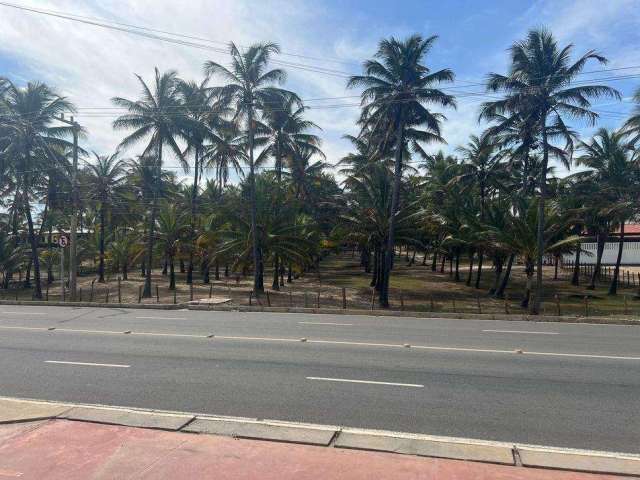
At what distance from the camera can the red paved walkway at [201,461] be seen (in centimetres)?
532

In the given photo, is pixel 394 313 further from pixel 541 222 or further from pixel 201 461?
pixel 201 461

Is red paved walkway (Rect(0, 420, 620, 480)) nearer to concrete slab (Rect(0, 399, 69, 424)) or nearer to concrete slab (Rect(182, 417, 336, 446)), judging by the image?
concrete slab (Rect(182, 417, 336, 446))

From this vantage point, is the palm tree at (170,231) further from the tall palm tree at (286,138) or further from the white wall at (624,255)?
the white wall at (624,255)

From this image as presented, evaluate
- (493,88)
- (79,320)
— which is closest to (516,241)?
(493,88)

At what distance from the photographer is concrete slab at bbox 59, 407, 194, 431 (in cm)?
679

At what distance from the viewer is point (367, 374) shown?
32.2 ft

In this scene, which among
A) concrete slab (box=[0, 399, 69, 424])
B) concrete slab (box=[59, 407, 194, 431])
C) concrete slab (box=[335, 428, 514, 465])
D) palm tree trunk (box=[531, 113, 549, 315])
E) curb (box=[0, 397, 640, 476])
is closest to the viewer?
curb (box=[0, 397, 640, 476])

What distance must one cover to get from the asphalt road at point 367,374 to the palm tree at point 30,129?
20411mm

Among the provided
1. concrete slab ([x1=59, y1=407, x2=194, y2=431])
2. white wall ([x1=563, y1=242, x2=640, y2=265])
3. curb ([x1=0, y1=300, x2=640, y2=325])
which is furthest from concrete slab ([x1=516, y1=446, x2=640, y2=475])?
white wall ([x1=563, y1=242, x2=640, y2=265])

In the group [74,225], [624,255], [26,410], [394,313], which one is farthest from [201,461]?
[624,255]

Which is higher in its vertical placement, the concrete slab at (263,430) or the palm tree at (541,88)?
the palm tree at (541,88)

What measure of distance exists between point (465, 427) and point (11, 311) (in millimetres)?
21267

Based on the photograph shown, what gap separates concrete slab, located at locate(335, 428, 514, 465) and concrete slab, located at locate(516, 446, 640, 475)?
A: 215 millimetres

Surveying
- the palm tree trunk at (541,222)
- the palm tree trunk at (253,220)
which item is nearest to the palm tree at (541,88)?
the palm tree trunk at (541,222)
